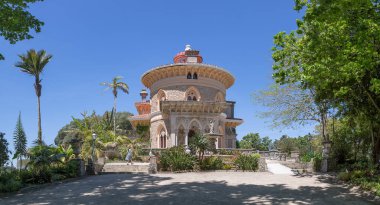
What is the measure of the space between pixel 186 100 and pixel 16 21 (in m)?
22.2

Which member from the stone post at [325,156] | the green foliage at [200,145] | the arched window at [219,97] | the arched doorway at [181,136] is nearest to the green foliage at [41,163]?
the green foliage at [200,145]

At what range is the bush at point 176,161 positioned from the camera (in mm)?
21844

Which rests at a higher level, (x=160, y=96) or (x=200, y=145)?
(x=160, y=96)

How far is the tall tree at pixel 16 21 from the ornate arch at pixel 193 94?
21974 millimetres

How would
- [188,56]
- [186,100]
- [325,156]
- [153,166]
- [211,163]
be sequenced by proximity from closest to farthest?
[153,166] → [325,156] → [211,163] → [186,100] → [188,56]

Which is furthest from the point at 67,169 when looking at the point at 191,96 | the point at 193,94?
the point at 193,94

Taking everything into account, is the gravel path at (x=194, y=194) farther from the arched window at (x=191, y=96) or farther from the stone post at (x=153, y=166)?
the arched window at (x=191, y=96)

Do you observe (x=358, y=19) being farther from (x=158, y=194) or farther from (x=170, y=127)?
(x=170, y=127)

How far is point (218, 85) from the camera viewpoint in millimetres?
38031

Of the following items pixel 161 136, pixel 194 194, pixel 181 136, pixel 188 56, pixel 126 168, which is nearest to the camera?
pixel 194 194

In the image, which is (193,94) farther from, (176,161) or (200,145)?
(176,161)

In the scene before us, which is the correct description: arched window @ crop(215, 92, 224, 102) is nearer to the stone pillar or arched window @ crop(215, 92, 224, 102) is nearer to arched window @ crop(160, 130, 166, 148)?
the stone pillar

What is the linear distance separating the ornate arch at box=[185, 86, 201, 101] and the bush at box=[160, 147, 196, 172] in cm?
1368

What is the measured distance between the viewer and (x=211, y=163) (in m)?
22.8
